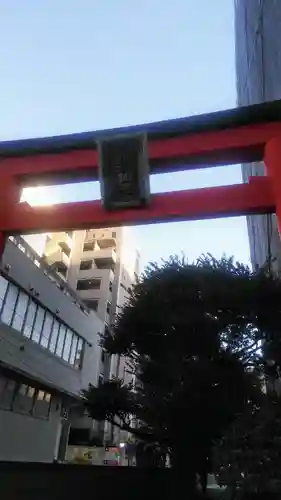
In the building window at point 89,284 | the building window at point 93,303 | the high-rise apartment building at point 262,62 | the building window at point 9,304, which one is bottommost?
the building window at point 9,304

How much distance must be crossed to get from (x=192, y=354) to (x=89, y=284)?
28.8 metres

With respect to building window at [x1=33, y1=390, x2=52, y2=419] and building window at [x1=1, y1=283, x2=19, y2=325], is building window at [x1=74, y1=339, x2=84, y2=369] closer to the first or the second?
building window at [x1=33, y1=390, x2=52, y2=419]

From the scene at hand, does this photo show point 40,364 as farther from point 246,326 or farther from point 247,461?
point 247,461

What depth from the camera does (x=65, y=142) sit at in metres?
5.12

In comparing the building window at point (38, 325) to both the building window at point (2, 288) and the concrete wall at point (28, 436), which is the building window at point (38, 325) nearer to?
the building window at point (2, 288)

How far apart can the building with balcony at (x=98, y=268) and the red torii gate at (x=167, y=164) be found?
32.1m

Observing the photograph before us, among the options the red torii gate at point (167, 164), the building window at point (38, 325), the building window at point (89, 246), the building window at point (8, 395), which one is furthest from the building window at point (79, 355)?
the building window at point (89, 246)

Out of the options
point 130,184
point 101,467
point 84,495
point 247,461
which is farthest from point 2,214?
point 101,467

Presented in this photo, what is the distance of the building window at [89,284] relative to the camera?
4062 centimetres

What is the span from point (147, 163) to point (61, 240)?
1570 inches

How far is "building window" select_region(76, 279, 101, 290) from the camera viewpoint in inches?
1599

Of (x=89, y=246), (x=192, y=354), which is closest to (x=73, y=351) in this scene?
(x=192, y=354)

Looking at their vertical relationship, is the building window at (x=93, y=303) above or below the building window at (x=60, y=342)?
above

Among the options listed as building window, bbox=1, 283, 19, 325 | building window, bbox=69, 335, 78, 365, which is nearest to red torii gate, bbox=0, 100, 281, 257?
building window, bbox=1, 283, 19, 325
